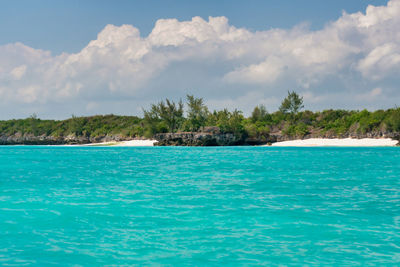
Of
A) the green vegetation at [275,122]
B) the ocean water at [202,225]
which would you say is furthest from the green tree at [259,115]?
the ocean water at [202,225]

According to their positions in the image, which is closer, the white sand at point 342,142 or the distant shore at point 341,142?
the distant shore at point 341,142

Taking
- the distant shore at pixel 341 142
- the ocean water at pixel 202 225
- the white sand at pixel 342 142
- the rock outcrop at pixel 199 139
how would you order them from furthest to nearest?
1. the rock outcrop at pixel 199 139
2. the white sand at pixel 342 142
3. the distant shore at pixel 341 142
4. the ocean water at pixel 202 225

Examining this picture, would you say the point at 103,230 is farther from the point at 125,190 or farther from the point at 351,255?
the point at 125,190

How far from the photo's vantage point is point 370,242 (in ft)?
33.9

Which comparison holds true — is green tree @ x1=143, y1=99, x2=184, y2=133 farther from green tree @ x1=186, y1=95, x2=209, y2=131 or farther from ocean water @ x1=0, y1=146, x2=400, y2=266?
ocean water @ x1=0, y1=146, x2=400, y2=266

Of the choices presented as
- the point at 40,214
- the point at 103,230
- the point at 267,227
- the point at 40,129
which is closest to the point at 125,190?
the point at 40,214

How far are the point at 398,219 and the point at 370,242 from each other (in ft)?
11.1

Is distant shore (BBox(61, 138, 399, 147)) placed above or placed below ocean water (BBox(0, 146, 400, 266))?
above

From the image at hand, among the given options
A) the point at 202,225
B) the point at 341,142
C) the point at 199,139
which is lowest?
the point at 202,225

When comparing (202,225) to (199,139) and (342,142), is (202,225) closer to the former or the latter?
(199,139)

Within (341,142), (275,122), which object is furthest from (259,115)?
(341,142)

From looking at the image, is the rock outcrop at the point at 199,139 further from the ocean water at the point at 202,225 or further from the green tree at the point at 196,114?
the ocean water at the point at 202,225

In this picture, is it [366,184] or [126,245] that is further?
[366,184]

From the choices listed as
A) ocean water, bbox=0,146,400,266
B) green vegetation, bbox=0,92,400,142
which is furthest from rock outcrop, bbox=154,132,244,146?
ocean water, bbox=0,146,400,266
